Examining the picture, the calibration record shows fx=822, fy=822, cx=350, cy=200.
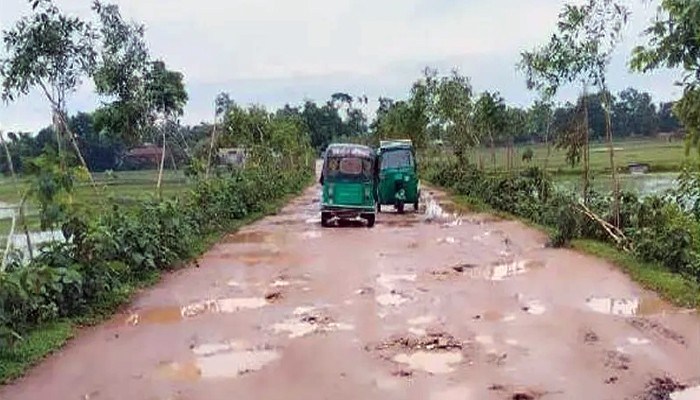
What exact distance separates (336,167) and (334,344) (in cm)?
1169

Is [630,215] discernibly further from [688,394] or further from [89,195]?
[89,195]

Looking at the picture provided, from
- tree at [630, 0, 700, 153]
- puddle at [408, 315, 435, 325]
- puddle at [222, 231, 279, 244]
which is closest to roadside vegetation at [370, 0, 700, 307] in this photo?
tree at [630, 0, 700, 153]

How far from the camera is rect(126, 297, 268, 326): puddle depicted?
9227 millimetres

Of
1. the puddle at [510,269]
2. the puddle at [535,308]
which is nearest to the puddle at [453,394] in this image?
the puddle at [535,308]

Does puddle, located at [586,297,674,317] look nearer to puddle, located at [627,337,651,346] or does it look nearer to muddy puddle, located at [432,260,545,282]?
puddle, located at [627,337,651,346]

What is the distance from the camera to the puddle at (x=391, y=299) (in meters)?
9.61

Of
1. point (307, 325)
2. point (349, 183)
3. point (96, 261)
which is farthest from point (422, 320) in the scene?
point (349, 183)

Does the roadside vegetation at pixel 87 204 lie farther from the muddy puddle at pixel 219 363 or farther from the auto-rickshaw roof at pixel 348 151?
the auto-rickshaw roof at pixel 348 151

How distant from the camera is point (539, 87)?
53.6 ft

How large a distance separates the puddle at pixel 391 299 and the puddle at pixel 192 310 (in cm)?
140

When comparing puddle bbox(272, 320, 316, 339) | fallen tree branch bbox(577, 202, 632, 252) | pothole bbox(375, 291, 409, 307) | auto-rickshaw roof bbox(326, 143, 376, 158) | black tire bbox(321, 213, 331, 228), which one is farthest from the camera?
black tire bbox(321, 213, 331, 228)

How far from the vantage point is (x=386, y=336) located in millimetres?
7988

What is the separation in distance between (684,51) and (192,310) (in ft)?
22.7

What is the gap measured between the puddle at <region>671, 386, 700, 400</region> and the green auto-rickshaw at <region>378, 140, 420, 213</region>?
17.5 meters
